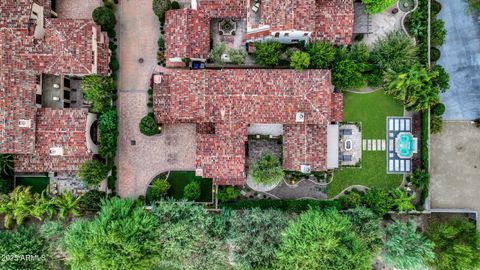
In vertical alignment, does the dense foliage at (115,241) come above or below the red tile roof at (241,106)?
below

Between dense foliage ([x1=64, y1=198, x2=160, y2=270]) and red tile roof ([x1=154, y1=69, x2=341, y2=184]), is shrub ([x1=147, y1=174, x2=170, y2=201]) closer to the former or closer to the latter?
dense foliage ([x1=64, y1=198, x2=160, y2=270])

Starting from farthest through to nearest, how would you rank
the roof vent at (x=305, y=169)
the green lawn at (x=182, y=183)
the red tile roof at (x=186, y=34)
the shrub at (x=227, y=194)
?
the green lawn at (x=182, y=183)
the shrub at (x=227, y=194)
the roof vent at (x=305, y=169)
the red tile roof at (x=186, y=34)

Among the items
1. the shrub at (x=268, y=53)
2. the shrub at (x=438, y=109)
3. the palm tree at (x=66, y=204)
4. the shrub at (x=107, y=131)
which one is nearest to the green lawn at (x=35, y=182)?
the palm tree at (x=66, y=204)

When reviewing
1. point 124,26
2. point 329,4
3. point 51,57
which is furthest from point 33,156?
point 329,4

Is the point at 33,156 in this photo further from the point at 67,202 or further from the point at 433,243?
the point at 433,243

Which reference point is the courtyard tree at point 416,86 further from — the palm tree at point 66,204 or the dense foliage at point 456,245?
the palm tree at point 66,204

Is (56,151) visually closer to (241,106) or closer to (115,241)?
(115,241)

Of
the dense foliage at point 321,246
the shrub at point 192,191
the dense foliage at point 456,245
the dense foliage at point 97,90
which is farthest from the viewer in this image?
the shrub at point 192,191
